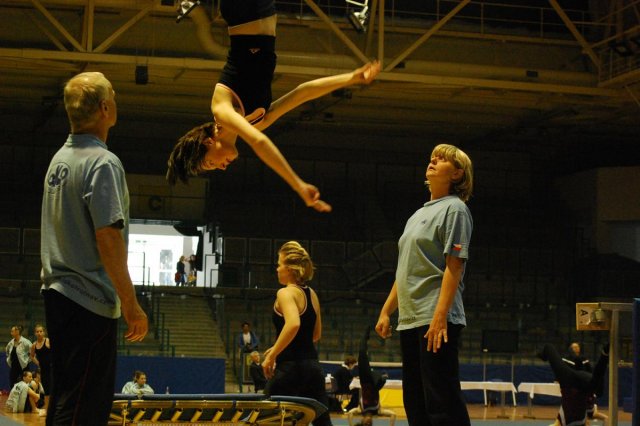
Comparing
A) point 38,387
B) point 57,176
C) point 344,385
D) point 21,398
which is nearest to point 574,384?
point 57,176

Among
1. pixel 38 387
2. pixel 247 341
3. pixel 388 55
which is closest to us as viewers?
pixel 38 387

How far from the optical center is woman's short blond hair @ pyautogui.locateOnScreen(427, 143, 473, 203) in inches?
201

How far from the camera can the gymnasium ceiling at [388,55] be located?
1873 cm

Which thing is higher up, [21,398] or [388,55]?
[388,55]

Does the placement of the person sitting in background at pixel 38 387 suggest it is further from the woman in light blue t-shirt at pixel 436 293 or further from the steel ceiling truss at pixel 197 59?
the woman in light blue t-shirt at pixel 436 293

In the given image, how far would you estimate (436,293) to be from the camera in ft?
16.3

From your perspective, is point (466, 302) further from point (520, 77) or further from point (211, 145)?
point (211, 145)

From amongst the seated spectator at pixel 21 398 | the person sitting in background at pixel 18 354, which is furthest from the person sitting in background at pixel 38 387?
the person sitting in background at pixel 18 354

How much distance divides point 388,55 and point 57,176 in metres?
17.7

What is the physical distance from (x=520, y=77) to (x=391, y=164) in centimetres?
1001

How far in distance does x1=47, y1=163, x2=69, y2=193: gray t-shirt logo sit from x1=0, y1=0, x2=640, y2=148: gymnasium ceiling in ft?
46.8

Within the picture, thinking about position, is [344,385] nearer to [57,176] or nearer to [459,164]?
[459,164]

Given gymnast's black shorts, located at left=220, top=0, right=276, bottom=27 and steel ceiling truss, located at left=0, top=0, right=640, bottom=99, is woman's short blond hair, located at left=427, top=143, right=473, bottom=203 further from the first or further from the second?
steel ceiling truss, located at left=0, top=0, right=640, bottom=99

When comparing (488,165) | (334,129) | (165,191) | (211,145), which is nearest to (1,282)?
(165,191)
